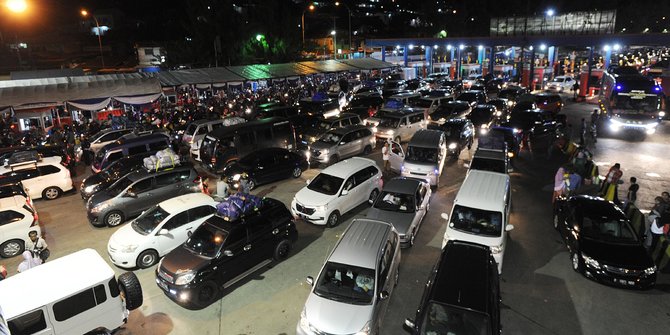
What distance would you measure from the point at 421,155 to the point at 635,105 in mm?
15845

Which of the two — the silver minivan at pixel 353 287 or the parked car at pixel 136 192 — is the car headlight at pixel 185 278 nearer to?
the silver minivan at pixel 353 287

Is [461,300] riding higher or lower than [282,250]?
higher

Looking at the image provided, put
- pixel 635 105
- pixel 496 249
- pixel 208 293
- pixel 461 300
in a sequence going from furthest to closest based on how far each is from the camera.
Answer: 1. pixel 635 105
2. pixel 496 249
3. pixel 208 293
4. pixel 461 300

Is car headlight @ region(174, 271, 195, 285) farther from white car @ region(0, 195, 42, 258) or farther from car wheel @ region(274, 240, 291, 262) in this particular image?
white car @ region(0, 195, 42, 258)

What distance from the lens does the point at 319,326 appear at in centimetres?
734

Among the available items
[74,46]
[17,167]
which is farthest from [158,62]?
[17,167]

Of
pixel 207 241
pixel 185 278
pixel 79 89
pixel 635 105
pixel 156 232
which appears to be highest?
pixel 79 89

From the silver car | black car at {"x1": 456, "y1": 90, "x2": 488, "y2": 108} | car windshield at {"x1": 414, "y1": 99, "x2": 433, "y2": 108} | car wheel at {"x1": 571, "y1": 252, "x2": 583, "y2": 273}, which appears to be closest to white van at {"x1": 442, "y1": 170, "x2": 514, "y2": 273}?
the silver car

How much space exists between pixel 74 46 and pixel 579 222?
245 ft

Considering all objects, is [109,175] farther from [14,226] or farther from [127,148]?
[14,226]

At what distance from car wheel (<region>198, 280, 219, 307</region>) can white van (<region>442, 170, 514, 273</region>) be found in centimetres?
563

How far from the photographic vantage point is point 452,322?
6.79 metres

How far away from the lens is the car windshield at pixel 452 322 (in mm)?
6648

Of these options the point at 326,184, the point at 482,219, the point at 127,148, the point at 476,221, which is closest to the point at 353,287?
the point at 476,221
